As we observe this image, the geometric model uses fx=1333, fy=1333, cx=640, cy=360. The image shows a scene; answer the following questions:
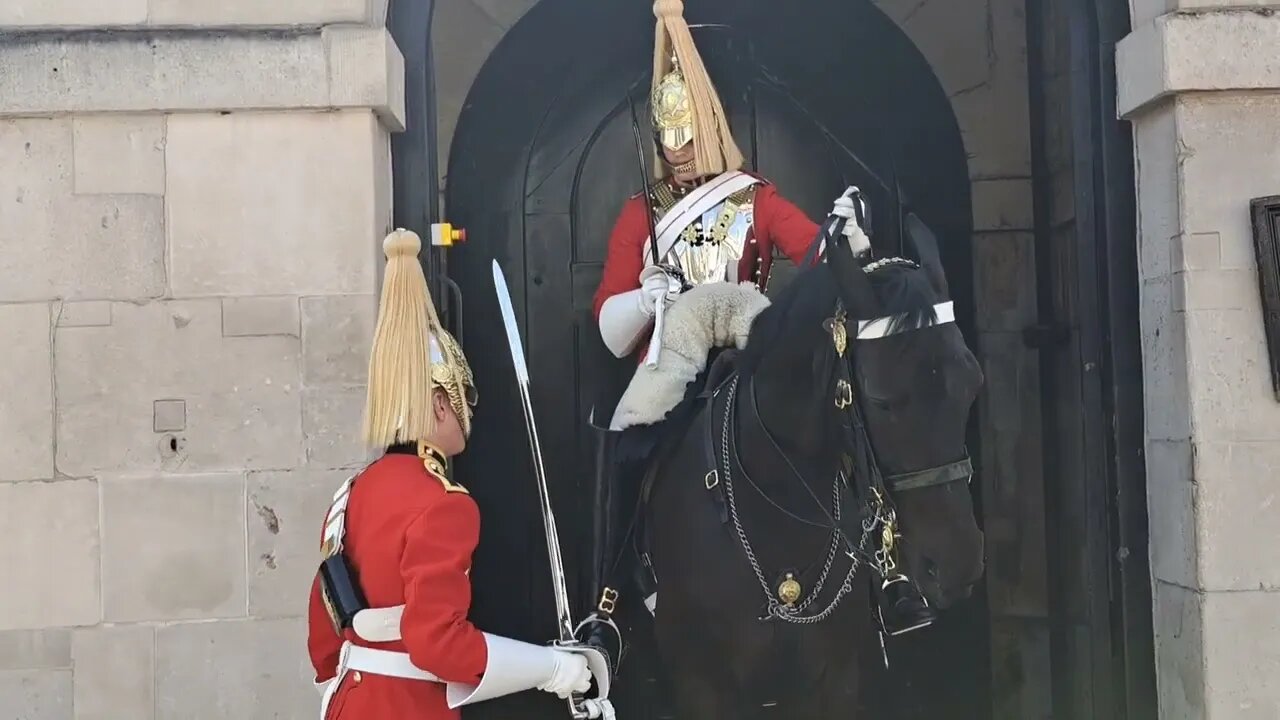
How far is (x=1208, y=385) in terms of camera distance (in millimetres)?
4164

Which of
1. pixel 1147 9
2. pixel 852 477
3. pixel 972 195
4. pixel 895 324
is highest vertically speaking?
pixel 1147 9

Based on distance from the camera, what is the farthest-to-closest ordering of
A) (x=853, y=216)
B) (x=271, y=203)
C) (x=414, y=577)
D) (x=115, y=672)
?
(x=271, y=203) < (x=115, y=672) < (x=853, y=216) < (x=414, y=577)

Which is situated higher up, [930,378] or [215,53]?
[215,53]

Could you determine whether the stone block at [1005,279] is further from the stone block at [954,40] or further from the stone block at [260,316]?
the stone block at [260,316]

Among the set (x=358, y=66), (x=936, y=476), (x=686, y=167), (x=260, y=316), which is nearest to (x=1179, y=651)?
(x=936, y=476)

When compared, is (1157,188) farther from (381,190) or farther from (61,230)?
(61,230)

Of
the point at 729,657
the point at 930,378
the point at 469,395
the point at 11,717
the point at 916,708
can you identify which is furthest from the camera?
the point at 916,708

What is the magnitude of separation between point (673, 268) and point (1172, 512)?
1.78 metres

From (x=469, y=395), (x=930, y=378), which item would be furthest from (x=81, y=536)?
(x=930, y=378)

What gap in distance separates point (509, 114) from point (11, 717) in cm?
266

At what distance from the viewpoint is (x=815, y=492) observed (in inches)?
137

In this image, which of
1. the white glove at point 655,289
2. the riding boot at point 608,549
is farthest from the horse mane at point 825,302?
the riding boot at point 608,549

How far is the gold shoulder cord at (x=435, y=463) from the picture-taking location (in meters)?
3.07

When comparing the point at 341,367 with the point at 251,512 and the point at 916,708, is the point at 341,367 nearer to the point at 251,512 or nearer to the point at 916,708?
the point at 251,512
